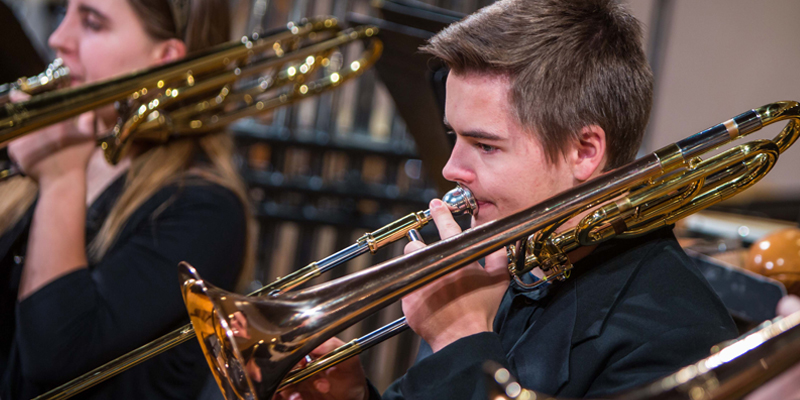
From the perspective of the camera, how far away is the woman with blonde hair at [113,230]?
1.22 meters

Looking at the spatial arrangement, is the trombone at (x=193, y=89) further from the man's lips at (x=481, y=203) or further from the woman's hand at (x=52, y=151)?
the man's lips at (x=481, y=203)

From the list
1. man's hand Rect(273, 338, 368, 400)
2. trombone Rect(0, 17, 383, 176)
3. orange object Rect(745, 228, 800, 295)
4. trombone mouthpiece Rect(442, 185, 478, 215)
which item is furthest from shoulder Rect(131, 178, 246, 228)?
orange object Rect(745, 228, 800, 295)

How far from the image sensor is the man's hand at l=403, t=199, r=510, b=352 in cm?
84

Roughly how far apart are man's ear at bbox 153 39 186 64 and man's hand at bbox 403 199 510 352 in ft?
3.19

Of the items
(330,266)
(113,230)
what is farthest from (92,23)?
(330,266)

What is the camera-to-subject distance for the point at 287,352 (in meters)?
0.75

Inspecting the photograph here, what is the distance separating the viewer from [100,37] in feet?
4.75

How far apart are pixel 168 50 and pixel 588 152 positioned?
3.59 feet

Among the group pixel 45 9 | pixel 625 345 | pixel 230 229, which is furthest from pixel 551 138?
pixel 45 9

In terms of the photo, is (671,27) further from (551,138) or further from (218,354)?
(218,354)

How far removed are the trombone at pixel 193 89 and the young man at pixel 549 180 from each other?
0.59m

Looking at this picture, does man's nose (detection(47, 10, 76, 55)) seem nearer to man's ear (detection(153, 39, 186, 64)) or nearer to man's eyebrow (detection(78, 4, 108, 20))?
man's eyebrow (detection(78, 4, 108, 20))

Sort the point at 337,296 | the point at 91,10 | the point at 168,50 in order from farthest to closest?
1. the point at 168,50
2. the point at 91,10
3. the point at 337,296

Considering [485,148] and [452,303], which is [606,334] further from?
[485,148]
